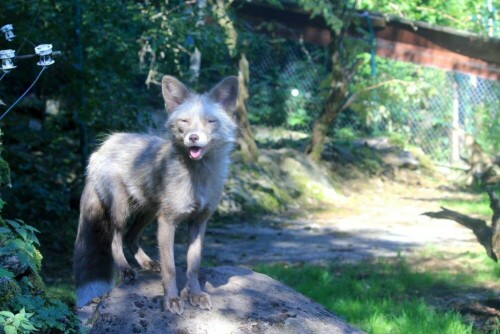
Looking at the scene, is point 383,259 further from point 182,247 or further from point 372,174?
point 372,174

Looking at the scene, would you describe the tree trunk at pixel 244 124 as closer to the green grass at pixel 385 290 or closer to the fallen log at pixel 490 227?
the green grass at pixel 385 290

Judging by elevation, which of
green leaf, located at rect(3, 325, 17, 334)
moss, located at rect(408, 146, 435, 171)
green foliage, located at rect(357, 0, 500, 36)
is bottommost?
moss, located at rect(408, 146, 435, 171)

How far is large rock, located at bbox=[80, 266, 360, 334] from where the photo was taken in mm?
4301

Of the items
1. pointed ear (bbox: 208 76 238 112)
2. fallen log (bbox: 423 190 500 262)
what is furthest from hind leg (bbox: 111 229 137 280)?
fallen log (bbox: 423 190 500 262)

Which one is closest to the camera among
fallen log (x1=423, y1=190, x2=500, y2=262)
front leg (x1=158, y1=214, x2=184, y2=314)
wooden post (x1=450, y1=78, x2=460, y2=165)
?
front leg (x1=158, y1=214, x2=184, y2=314)

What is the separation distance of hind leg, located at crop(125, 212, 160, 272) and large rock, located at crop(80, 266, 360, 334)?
0.74ft

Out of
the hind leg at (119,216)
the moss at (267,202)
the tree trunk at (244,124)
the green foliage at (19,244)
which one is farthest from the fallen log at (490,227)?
the tree trunk at (244,124)

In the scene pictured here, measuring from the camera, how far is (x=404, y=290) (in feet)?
25.5

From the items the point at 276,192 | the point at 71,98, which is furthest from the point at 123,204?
the point at 276,192

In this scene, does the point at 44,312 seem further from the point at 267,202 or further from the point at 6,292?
the point at 267,202

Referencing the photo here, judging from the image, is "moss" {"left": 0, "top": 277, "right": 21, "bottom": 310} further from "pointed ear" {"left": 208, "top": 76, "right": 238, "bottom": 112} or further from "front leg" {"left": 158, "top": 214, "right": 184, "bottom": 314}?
"pointed ear" {"left": 208, "top": 76, "right": 238, "bottom": 112}

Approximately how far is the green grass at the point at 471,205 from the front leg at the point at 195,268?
321 inches

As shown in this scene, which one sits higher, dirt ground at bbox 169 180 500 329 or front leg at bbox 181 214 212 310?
front leg at bbox 181 214 212 310

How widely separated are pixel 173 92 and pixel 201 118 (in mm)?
360
